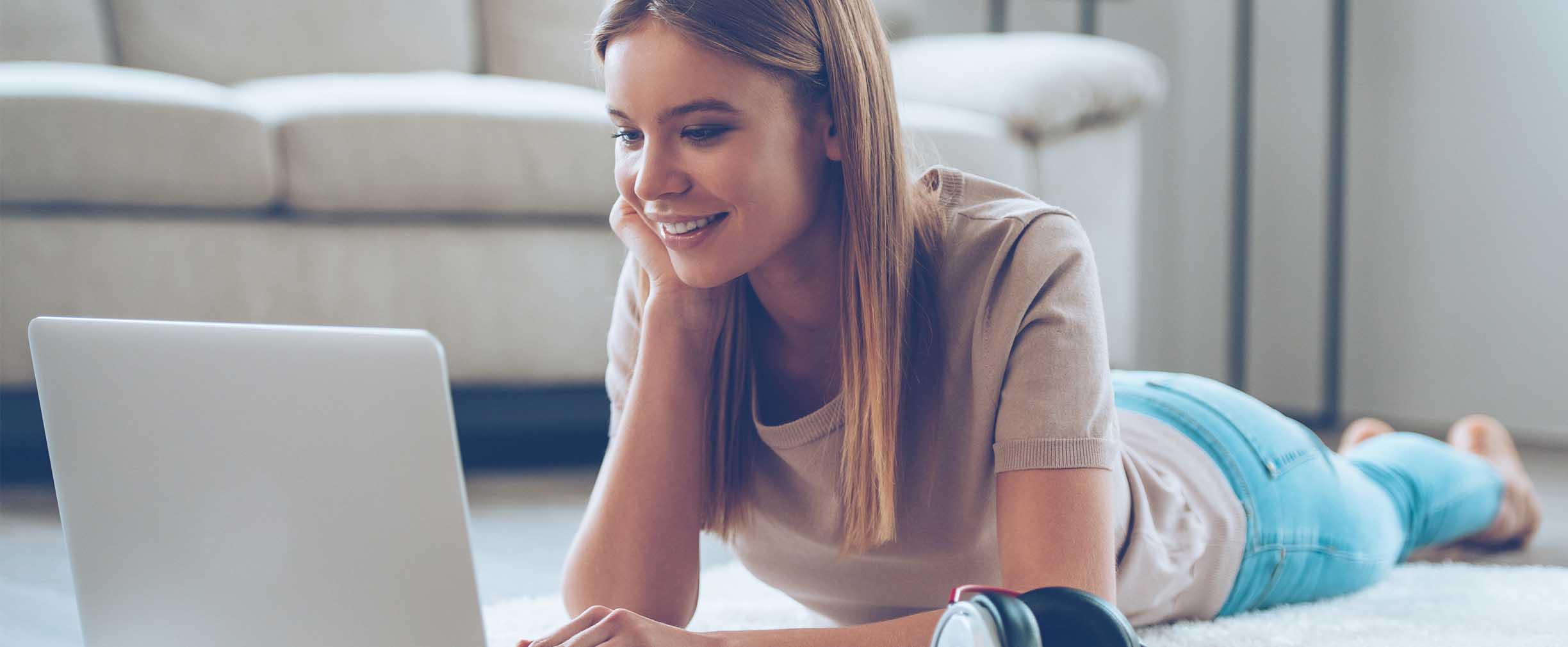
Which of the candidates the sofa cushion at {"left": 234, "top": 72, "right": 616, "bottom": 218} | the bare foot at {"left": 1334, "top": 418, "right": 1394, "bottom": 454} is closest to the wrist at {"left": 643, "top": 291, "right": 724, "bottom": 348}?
the sofa cushion at {"left": 234, "top": 72, "right": 616, "bottom": 218}

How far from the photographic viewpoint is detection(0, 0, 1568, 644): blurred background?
5.30ft

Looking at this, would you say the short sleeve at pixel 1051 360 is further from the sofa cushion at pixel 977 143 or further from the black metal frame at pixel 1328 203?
the black metal frame at pixel 1328 203

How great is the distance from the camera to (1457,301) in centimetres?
249

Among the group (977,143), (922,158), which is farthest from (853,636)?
(977,143)

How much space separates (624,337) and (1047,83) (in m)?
1.19

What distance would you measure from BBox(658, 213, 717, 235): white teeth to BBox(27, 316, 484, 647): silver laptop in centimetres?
32

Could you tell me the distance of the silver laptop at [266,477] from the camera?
0.56m

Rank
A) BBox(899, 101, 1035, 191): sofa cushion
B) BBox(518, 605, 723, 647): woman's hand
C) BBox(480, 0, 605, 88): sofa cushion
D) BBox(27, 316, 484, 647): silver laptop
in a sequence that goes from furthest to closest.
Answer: BBox(480, 0, 605, 88): sofa cushion → BBox(899, 101, 1035, 191): sofa cushion → BBox(518, 605, 723, 647): woman's hand → BBox(27, 316, 484, 647): silver laptop

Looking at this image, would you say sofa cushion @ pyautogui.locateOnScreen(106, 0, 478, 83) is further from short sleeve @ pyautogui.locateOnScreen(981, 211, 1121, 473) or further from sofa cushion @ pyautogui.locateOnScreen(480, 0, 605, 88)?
short sleeve @ pyautogui.locateOnScreen(981, 211, 1121, 473)

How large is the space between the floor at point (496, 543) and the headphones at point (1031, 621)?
1.50 ft

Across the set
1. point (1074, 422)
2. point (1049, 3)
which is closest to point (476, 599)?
point (1074, 422)

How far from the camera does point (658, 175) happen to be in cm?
83

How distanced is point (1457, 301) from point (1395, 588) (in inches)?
56.6

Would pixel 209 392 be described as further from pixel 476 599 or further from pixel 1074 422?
pixel 1074 422
